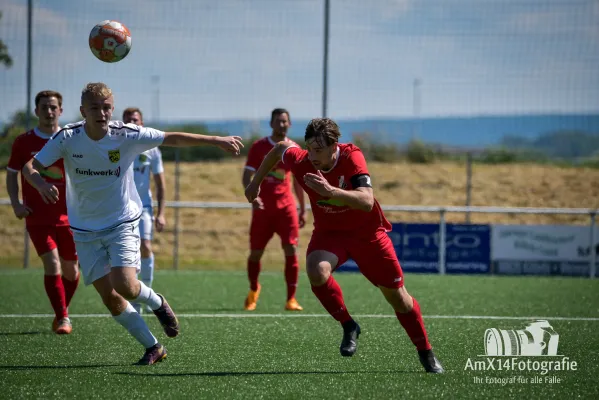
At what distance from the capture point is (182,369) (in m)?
6.49

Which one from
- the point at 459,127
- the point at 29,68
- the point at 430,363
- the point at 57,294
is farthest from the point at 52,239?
the point at 459,127

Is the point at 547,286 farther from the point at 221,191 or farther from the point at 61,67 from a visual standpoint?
the point at 221,191

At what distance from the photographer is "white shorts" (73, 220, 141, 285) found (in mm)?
6527

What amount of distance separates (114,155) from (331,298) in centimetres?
193

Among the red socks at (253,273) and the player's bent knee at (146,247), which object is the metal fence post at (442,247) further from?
the player's bent knee at (146,247)

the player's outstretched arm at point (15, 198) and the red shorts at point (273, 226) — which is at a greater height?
the player's outstretched arm at point (15, 198)

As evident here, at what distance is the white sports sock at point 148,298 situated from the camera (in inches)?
264

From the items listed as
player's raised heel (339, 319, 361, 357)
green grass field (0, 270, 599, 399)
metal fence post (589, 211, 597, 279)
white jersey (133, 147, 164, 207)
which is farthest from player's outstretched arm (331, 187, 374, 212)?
metal fence post (589, 211, 597, 279)

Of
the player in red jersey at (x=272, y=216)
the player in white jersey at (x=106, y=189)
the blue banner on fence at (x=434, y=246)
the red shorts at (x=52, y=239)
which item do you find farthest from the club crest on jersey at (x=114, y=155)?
the blue banner on fence at (x=434, y=246)

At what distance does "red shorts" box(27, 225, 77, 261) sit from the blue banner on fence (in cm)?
823

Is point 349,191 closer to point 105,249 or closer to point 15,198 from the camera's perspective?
point 105,249

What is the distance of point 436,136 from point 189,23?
8493 mm

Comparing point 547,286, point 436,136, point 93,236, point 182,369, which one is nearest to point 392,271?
point 182,369

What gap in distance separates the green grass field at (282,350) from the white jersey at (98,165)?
3.75 feet
